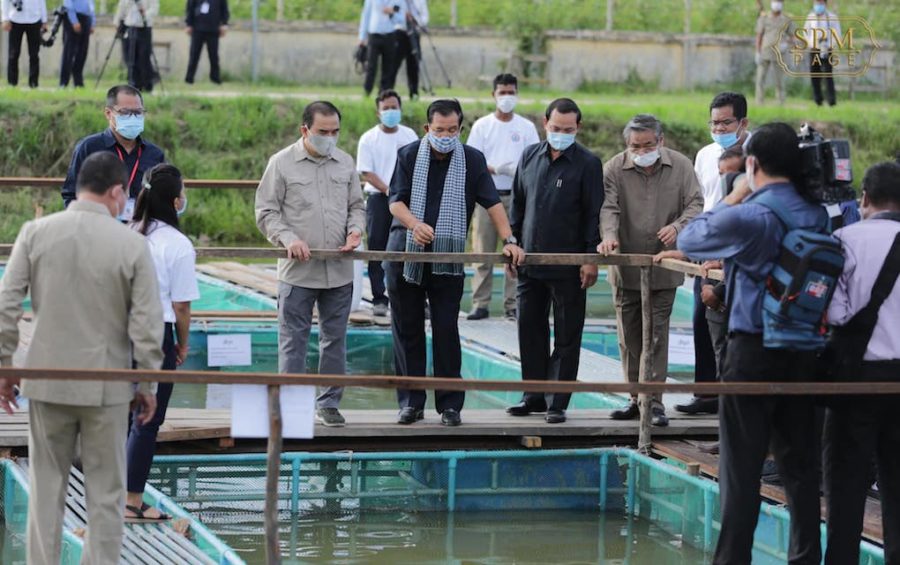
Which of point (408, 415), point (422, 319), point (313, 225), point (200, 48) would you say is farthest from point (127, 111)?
point (200, 48)

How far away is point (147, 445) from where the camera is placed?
6.89 metres

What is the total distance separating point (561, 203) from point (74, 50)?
13365mm

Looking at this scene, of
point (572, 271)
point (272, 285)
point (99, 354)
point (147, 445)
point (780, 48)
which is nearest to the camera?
point (99, 354)

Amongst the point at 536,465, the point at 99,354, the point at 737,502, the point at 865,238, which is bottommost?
the point at 536,465

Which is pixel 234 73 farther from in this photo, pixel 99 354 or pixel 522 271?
pixel 99 354

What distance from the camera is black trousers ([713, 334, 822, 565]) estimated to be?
5797 millimetres

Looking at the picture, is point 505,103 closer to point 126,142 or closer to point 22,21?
point 126,142

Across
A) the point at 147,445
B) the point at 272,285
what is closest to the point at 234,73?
the point at 272,285

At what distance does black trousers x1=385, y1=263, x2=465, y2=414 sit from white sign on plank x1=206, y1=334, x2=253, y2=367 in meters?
2.57

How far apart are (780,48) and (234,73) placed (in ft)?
27.9

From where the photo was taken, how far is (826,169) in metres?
5.77

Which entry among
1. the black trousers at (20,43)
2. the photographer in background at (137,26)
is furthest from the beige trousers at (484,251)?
the black trousers at (20,43)

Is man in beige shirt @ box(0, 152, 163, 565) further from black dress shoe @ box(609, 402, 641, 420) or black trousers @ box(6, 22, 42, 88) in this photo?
black trousers @ box(6, 22, 42, 88)

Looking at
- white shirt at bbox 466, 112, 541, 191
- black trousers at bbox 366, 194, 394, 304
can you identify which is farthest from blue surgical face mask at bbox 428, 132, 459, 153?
white shirt at bbox 466, 112, 541, 191
